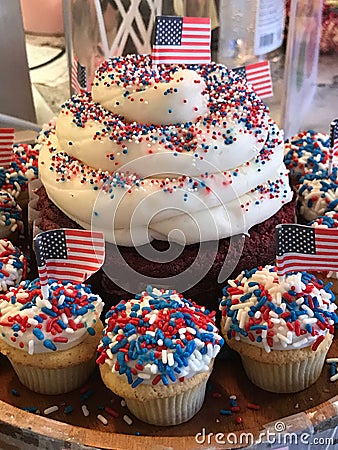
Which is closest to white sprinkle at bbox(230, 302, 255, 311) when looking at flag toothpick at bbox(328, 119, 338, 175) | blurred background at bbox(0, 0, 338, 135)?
flag toothpick at bbox(328, 119, 338, 175)

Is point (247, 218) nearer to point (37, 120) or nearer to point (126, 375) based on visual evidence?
point (126, 375)

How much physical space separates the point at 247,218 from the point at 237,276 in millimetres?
148

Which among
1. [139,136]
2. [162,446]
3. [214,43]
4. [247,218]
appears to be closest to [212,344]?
[162,446]

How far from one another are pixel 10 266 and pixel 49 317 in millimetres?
264

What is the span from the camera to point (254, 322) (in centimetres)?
142

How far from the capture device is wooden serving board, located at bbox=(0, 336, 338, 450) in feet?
4.25

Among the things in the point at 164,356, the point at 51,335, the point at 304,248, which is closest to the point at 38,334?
the point at 51,335

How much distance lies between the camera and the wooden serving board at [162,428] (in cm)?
130

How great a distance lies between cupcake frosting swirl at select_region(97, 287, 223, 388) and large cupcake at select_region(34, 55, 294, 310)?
0.56 feet

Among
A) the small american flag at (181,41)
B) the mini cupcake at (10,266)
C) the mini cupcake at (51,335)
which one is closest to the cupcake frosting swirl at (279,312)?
the mini cupcake at (51,335)

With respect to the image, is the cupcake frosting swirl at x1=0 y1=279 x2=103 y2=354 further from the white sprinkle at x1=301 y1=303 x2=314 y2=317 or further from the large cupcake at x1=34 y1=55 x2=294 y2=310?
the white sprinkle at x1=301 y1=303 x2=314 y2=317

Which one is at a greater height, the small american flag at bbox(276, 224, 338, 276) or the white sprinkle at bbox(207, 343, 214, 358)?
the small american flag at bbox(276, 224, 338, 276)

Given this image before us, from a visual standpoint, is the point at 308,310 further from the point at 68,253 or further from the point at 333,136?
the point at 333,136

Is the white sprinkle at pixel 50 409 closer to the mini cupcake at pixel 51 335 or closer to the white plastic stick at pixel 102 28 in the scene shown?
the mini cupcake at pixel 51 335
